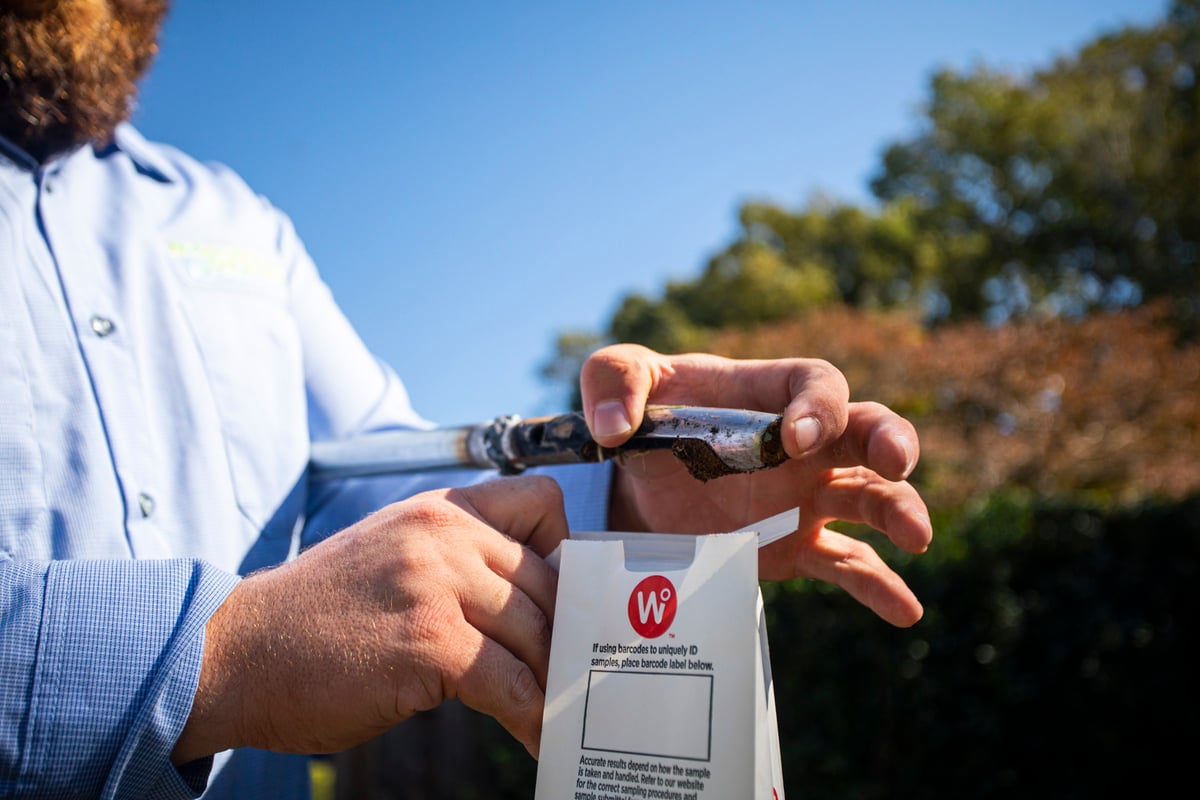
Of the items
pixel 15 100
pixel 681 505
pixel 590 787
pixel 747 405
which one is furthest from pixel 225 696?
pixel 15 100

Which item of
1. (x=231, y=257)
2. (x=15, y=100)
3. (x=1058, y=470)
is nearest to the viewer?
(x=15, y=100)

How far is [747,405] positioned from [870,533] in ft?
14.1

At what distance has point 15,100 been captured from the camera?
183 centimetres

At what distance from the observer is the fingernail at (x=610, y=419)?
4.70 ft

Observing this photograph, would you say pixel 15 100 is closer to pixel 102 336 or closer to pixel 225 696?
pixel 102 336

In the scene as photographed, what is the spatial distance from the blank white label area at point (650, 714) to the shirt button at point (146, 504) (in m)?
1.04

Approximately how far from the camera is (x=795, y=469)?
1.52 m

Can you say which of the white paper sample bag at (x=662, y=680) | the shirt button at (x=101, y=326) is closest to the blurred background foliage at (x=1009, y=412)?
the white paper sample bag at (x=662, y=680)

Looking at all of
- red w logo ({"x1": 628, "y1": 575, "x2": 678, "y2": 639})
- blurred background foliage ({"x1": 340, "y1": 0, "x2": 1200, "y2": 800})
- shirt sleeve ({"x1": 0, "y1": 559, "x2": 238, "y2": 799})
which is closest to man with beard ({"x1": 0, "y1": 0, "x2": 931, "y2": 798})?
shirt sleeve ({"x1": 0, "y1": 559, "x2": 238, "y2": 799})

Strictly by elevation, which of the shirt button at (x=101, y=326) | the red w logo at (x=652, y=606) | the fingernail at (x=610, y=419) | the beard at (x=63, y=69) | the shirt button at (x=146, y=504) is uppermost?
the beard at (x=63, y=69)

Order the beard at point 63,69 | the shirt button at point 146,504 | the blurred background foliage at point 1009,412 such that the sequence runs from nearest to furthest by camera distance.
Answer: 1. the shirt button at point 146,504
2. the beard at point 63,69
3. the blurred background foliage at point 1009,412

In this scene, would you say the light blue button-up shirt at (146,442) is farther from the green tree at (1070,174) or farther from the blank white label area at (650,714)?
the green tree at (1070,174)

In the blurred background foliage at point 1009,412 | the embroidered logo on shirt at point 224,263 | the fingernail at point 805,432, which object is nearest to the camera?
the fingernail at point 805,432

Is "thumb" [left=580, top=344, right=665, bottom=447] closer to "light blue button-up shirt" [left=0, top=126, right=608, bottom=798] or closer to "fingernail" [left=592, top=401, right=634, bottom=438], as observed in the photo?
"fingernail" [left=592, top=401, right=634, bottom=438]
